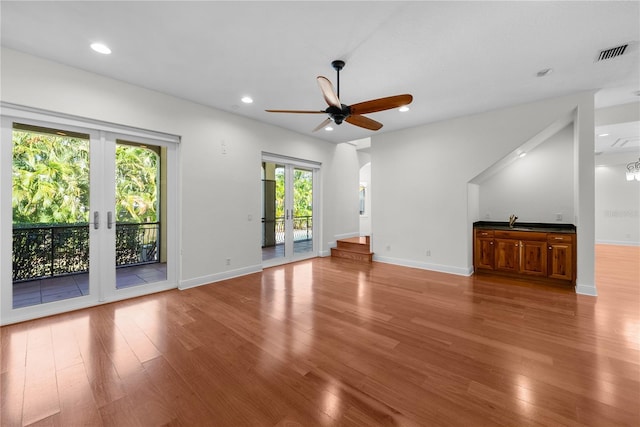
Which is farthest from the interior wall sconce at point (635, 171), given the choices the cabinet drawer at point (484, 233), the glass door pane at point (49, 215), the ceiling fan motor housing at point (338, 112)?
the glass door pane at point (49, 215)

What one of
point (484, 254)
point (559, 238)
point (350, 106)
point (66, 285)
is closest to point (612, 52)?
point (559, 238)

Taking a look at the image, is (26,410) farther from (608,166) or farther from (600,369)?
(608,166)

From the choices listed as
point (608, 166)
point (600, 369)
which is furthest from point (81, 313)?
point (608, 166)

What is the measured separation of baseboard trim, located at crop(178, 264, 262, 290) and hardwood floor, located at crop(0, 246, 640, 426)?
0.37 meters

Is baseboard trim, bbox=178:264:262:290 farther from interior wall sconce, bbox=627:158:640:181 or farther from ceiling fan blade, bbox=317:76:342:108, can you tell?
interior wall sconce, bbox=627:158:640:181

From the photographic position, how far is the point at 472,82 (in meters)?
3.62

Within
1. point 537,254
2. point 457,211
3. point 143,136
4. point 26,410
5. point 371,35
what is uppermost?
point 371,35

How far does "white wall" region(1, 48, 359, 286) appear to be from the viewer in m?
3.10

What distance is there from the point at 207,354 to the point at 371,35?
3.45 meters

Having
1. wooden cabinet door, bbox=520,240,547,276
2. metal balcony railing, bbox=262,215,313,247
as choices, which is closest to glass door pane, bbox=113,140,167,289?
metal balcony railing, bbox=262,215,313,247

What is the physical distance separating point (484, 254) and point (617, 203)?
22.3 ft

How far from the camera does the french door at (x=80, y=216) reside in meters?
3.09

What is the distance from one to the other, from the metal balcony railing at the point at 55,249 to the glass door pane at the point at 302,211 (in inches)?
131

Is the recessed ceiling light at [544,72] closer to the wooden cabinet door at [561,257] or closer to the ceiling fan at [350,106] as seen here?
the ceiling fan at [350,106]
